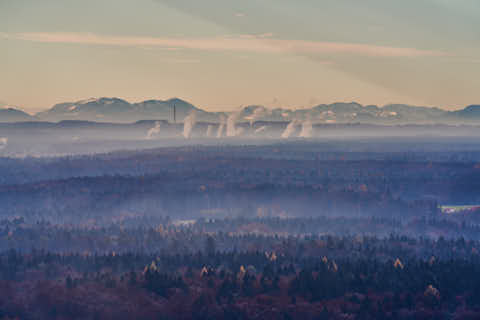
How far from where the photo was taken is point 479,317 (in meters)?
193

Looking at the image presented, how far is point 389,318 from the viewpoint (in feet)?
656

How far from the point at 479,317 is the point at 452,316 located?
622 centimetres

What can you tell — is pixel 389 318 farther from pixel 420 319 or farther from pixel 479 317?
pixel 479 317

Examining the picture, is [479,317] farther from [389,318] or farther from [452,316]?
[389,318]

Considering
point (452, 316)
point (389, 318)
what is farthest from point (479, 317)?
point (389, 318)

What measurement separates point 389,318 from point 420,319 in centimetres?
804

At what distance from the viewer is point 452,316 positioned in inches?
7721

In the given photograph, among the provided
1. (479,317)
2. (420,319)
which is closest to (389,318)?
(420,319)

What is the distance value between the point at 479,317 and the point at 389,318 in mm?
20124

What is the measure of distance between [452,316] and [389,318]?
14132mm

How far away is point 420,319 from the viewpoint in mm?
194625
